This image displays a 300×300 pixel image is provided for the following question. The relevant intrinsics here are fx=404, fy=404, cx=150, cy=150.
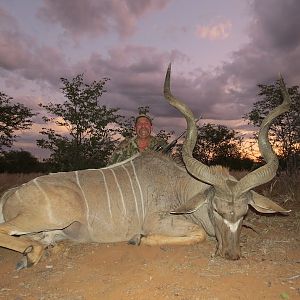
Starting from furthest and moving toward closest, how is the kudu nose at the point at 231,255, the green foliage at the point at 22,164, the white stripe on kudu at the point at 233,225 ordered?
the green foliage at the point at 22,164 < the white stripe on kudu at the point at 233,225 < the kudu nose at the point at 231,255

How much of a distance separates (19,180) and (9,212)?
5.61 meters

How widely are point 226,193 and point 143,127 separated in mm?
2253

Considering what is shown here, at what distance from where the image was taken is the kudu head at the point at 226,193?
3043 mm

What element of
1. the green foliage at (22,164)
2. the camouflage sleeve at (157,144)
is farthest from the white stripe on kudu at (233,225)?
the green foliage at (22,164)

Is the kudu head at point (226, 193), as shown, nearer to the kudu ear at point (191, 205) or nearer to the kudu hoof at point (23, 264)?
the kudu ear at point (191, 205)

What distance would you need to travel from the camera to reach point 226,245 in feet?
9.87

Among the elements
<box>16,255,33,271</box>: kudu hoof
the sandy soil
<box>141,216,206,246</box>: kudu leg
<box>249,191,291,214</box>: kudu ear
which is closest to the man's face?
<box>141,216,206,246</box>: kudu leg

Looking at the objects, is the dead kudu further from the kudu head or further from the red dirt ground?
the red dirt ground

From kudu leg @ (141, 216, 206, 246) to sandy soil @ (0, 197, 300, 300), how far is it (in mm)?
70

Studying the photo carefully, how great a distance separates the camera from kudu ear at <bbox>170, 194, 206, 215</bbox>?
10.6 feet

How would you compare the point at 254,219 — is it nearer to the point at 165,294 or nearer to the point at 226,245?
the point at 226,245

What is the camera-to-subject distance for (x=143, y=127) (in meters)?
5.16

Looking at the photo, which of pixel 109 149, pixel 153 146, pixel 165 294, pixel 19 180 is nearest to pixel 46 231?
pixel 165 294

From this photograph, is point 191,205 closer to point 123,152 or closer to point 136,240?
point 136,240
